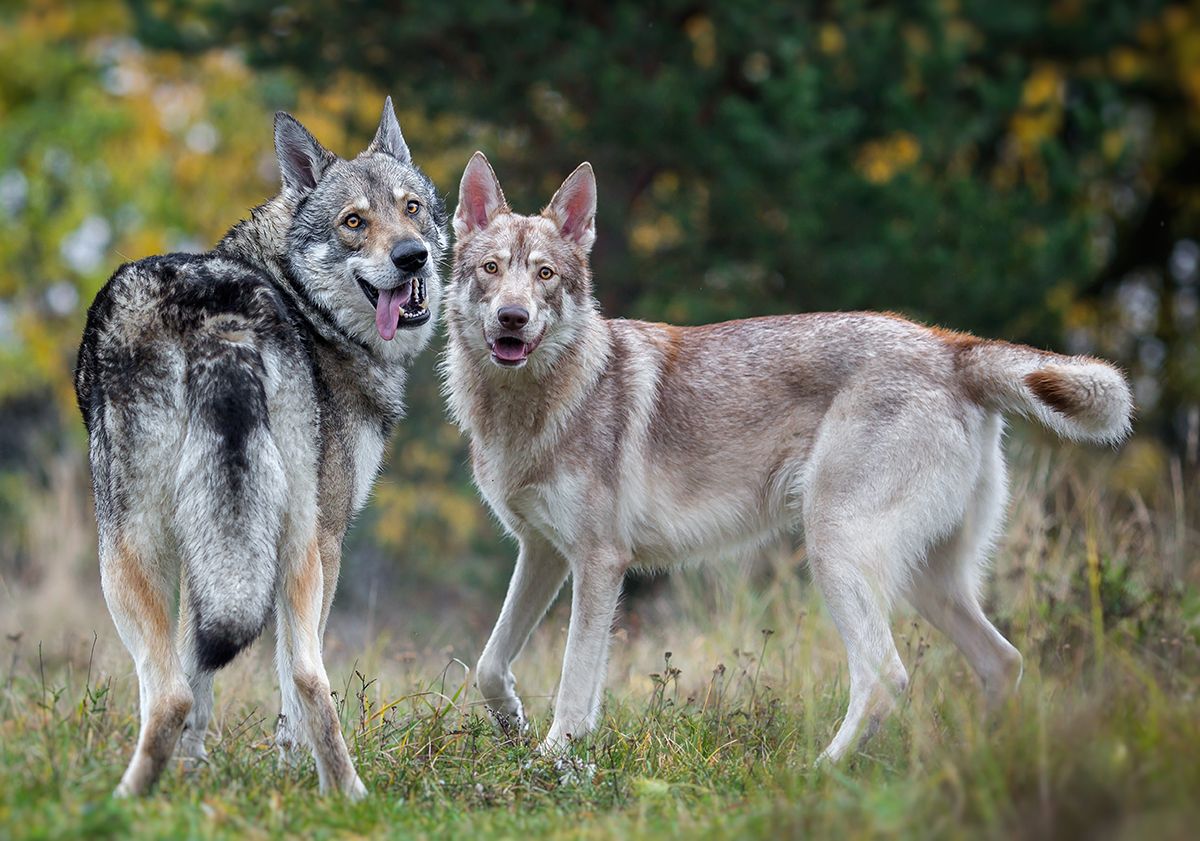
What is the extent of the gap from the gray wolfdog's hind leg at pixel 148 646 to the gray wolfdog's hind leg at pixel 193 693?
0.29 m

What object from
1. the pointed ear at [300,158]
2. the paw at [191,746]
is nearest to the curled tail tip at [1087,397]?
the pointed ear at [300,158]

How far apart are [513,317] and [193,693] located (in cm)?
203

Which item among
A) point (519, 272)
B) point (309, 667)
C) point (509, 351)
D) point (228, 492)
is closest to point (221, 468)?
point (228, 492)

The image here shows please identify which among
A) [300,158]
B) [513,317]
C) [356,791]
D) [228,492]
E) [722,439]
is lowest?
[356,791]

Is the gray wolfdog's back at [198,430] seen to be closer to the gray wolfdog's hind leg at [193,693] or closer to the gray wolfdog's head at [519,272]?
the gray wolfdog's hind leg at [193,693]

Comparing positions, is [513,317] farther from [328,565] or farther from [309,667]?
[309,667]

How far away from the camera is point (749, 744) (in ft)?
16.5

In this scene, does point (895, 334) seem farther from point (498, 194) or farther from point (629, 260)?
point (629, 260)

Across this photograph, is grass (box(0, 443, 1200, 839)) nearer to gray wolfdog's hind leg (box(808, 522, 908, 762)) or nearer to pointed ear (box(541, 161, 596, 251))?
gray wolfdog's hind leg (box(808, 522, 908, 762))

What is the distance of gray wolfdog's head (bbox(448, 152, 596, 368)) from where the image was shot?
5387 millimetres

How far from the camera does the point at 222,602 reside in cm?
383

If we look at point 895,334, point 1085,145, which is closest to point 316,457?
point 895,334

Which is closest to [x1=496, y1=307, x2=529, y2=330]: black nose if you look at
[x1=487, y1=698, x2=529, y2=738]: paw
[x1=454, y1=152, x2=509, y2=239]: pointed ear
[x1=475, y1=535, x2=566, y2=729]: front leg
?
[x1=454, y1=152, x2=509, y2=239]: pointed ear

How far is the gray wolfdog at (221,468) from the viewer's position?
3.96 metres
